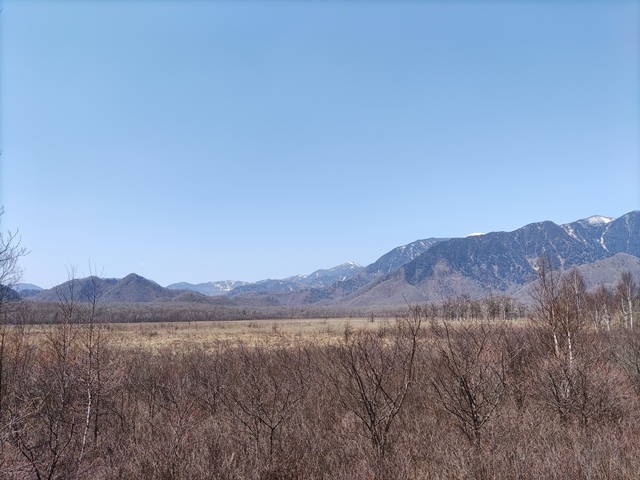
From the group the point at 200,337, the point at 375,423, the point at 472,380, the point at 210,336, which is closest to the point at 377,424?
the point at 375,423

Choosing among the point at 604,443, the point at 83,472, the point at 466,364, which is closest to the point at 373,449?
the point at 466,364

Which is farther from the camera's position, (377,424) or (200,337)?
(200,337)

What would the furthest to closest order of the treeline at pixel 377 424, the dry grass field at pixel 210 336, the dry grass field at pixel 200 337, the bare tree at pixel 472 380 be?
the dry grass field at pixel 210 336 → the dry grass field at pixel 200 337 → the bare tree at pixel 472 380 → the treeline at pixel 377 424

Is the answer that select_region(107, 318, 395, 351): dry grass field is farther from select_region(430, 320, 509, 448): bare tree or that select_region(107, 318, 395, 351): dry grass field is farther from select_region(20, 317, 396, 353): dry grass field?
select_region(430, 320, 509, 448): bare tree

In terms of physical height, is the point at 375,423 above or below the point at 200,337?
above

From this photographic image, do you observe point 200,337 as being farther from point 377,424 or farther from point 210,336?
point 377,424

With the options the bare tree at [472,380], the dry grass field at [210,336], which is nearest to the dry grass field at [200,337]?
the dry grass field at [210,336]

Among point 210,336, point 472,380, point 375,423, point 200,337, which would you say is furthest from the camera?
point 210,336

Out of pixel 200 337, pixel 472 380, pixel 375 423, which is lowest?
pixel 200 337

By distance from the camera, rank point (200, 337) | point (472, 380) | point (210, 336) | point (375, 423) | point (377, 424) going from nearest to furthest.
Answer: point (377, 424)
point (375, 423)
point (472, 380)
point (200, 337)
point (210, 336)

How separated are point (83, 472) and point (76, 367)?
2911 millimetres

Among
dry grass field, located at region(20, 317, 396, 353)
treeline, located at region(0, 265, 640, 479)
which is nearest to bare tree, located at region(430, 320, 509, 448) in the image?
treeline, located at region(0, 265, 640, 479)

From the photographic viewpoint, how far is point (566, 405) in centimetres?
997

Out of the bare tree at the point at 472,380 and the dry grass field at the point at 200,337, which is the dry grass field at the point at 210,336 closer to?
the dry grass field at the point at 200,337
